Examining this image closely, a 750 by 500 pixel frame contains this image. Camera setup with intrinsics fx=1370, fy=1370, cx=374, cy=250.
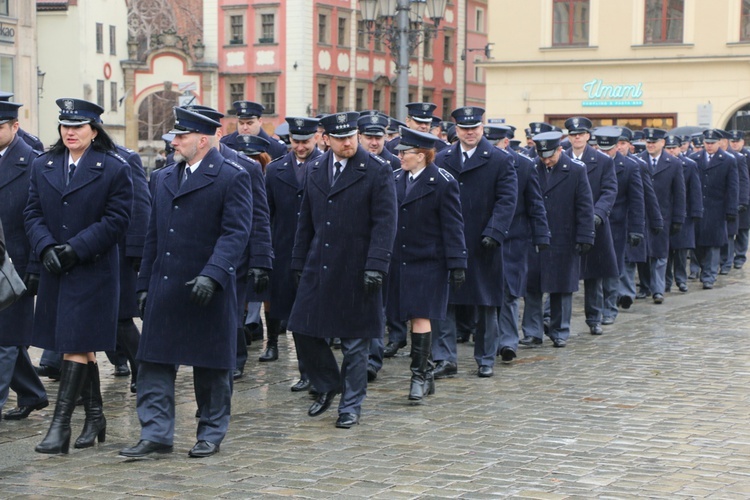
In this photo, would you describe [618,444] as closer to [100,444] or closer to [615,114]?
[100,444]

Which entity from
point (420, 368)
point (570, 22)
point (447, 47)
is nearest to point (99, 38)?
point (447, 47)

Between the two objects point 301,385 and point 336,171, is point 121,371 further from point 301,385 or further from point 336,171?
point 336,171

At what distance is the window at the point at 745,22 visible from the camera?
40.4 meters

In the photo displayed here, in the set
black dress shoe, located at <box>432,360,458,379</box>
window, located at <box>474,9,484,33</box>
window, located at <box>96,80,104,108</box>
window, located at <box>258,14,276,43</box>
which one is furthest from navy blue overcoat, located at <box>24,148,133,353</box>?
window, located at <box>474,9,484,33</box>

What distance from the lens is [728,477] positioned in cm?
748

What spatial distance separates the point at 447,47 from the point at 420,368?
66067mm

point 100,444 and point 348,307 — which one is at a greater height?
point 348,307

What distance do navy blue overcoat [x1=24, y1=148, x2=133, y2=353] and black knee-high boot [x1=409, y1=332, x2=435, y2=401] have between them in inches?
96.9

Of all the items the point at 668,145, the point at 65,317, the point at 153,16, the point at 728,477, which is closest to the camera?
the point at 728,477

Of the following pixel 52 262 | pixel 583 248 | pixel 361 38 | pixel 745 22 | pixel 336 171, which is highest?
pixel 361 38

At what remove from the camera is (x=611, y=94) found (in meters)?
42.4

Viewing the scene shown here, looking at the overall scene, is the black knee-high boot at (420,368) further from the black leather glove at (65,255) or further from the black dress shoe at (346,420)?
the black leather glove at (65,255)

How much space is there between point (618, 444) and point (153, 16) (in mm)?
60839

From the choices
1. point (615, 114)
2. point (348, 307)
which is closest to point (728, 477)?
point (348, 307)
